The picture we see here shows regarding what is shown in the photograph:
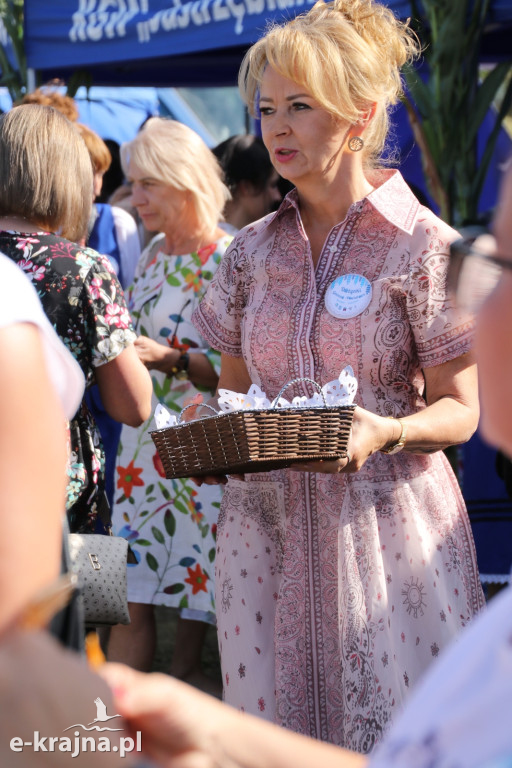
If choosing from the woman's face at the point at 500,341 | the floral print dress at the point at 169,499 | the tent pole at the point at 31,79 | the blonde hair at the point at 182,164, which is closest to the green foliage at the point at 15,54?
the tent pole at the point at 31,79

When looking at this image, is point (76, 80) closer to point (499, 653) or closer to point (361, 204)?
point (361, 204)

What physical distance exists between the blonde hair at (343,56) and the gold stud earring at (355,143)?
2cm

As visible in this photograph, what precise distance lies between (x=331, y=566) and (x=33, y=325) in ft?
4.53

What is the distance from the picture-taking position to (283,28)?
253cm

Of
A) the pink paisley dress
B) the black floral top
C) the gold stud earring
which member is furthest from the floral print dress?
the gold stud earring

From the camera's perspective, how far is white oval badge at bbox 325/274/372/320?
7.83ft

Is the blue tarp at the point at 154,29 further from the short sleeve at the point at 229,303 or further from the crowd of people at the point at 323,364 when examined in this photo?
the short sleeve at the point at 229,303

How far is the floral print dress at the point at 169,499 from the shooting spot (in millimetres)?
3971

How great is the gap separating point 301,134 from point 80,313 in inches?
29.0

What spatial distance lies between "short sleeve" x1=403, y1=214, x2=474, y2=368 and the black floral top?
774 mm

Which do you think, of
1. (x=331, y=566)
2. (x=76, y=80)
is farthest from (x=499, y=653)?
(x=76, y=80)

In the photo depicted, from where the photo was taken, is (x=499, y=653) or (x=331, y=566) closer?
(x=499, y=653)

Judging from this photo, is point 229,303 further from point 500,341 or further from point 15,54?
point 15,54

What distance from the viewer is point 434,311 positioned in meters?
2.32
